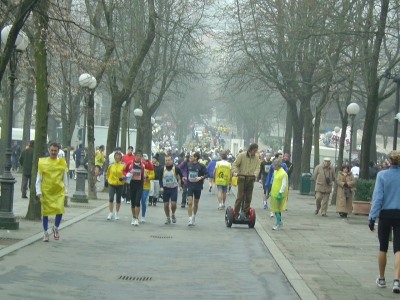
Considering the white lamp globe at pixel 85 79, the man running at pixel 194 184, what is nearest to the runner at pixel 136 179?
the man running at pixel 194 184

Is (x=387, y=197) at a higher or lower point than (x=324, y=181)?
higher

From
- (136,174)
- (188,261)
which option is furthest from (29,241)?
(136,174)

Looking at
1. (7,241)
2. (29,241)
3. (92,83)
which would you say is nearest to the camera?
(7,241)

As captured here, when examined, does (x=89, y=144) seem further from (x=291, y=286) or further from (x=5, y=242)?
(x=291, y=286)

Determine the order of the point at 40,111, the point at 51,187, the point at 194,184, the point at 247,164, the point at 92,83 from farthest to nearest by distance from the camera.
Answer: the point at 92,83, the point at 194,184, the point at 247,164, the point at 40,111, the point at 51,187

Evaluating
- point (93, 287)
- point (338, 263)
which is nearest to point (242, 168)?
point (338, 263)

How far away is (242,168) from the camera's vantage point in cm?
1722

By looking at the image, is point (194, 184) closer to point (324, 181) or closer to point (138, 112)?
point (324, 181)

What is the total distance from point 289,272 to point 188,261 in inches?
70.1

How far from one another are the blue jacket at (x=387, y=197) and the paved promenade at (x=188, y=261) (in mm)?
917

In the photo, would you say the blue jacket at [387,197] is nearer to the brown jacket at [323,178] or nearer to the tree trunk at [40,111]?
the tree trunk at [40,111]

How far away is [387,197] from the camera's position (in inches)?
368

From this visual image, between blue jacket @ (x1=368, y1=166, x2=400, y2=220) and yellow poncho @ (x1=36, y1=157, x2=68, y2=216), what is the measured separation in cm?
583

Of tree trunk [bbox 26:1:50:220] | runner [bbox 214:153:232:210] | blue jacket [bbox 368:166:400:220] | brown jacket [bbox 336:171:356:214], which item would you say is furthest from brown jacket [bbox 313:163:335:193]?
blue jacket [bbox 368:166:400:220]
